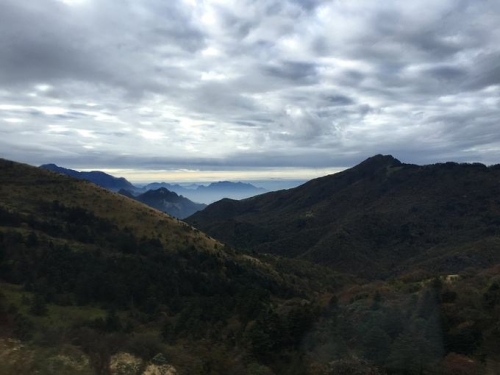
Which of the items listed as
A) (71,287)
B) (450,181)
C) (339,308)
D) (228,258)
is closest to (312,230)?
(450,181)

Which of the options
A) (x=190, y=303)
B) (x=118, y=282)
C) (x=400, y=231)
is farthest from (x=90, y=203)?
(x=400, y=231)


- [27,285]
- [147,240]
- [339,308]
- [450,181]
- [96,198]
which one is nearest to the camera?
[339,308]

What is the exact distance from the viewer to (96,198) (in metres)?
81.2

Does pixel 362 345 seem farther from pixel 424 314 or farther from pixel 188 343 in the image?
pixel 188 343

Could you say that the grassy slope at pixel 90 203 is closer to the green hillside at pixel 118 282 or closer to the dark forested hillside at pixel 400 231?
the green hillside at pixel 118 282

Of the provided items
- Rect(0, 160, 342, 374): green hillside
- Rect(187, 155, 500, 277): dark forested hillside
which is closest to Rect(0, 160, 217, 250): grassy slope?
Rect(0, 160, 342, 374): green hillside

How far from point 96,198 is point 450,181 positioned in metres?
168

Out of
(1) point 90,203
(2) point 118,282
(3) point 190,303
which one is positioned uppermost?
(1) point 90,203

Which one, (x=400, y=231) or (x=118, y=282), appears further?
(x=400, y=231)

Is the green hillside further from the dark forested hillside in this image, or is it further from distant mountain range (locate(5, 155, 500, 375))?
the dark forested hillside

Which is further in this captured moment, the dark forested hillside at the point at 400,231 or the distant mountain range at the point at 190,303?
the dark forested hillside at the point at 400,231

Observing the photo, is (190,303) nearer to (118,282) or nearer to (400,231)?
(118,282)

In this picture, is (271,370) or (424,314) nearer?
(271,370)

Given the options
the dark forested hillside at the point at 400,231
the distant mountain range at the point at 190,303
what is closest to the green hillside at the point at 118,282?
the distant mountain range at the point at 190,303
